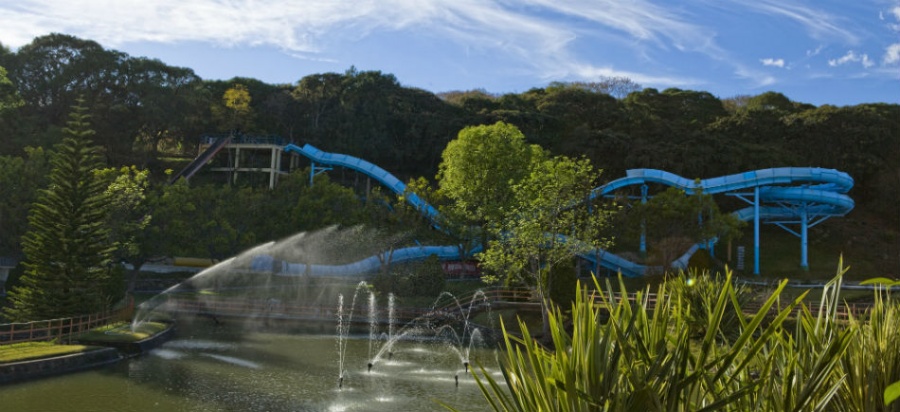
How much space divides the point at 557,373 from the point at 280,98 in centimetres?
6533

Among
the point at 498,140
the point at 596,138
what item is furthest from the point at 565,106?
the point at 498,140

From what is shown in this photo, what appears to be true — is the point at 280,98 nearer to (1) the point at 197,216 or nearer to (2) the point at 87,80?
(2) the point at 87,80

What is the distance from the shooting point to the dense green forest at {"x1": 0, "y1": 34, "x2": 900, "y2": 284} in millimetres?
42688

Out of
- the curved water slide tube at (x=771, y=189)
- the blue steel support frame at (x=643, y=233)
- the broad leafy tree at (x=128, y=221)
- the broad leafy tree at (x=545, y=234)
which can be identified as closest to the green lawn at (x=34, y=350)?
the broad leafy tree at (x=128, y=221)

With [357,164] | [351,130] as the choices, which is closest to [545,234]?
[357,164]

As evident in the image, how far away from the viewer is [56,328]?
76.9ft

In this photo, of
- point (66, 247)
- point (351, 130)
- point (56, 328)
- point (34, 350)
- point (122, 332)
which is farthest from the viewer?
point (351, 130)

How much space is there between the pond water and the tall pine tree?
424cm

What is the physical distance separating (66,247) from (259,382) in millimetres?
11707

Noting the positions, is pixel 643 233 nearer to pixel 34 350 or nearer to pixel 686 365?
pixel 34 350

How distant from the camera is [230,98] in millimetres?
61844

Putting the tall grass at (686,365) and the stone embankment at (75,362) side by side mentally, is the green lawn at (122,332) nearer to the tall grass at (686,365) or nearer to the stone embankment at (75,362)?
the stone embankment at (75,362)

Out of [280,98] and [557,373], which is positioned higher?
[280,98]

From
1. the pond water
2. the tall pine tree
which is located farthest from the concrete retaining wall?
the tall pine tree
